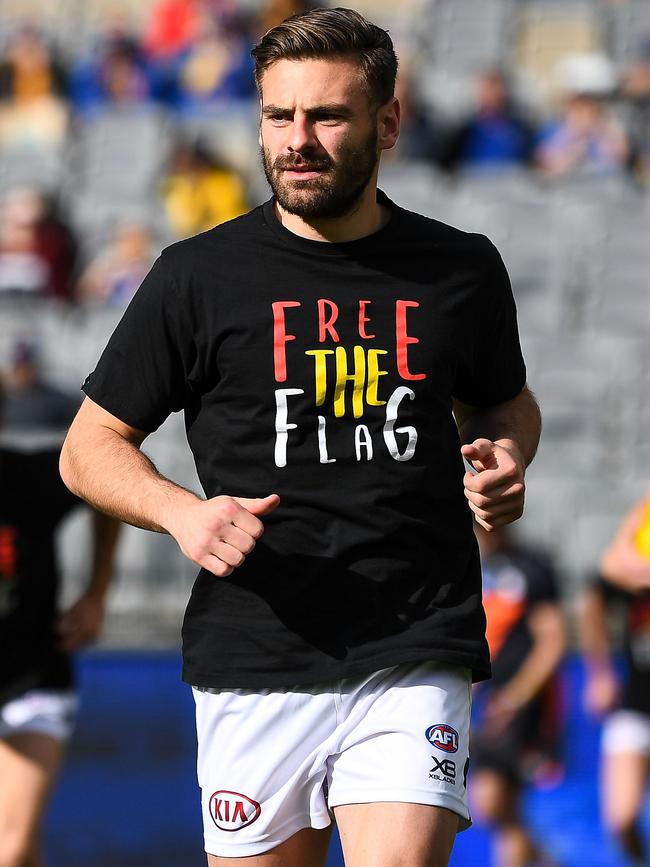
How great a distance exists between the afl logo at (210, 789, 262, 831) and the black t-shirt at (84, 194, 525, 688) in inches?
9.5

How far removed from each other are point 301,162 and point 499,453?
703mm

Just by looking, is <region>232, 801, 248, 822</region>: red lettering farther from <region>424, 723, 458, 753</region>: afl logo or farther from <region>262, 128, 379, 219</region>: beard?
<region>262, 128, 379, 219</region>: beard

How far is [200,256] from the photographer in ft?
10.2

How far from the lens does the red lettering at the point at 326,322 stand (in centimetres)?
304

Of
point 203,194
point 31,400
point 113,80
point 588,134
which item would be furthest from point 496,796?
Answer: point 113,80

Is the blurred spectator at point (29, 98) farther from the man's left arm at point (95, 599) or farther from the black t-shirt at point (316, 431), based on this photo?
the black t-shirt at point (316, 431)

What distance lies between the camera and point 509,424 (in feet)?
10.8

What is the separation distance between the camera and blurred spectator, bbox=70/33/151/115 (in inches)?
548

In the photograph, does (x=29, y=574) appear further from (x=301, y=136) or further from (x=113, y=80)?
(x=113, y=80)

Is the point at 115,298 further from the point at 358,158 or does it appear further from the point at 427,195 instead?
the point at 358,158

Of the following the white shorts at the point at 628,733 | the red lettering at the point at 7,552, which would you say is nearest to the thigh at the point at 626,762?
the white shorts at the point at 628,733

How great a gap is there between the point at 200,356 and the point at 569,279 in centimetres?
826

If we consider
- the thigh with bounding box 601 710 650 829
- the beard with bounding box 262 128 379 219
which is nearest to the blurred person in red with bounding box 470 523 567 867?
the thigh with bounding box 601 710 650 829

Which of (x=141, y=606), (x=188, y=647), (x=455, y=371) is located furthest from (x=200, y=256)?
(x=141, y=606)
